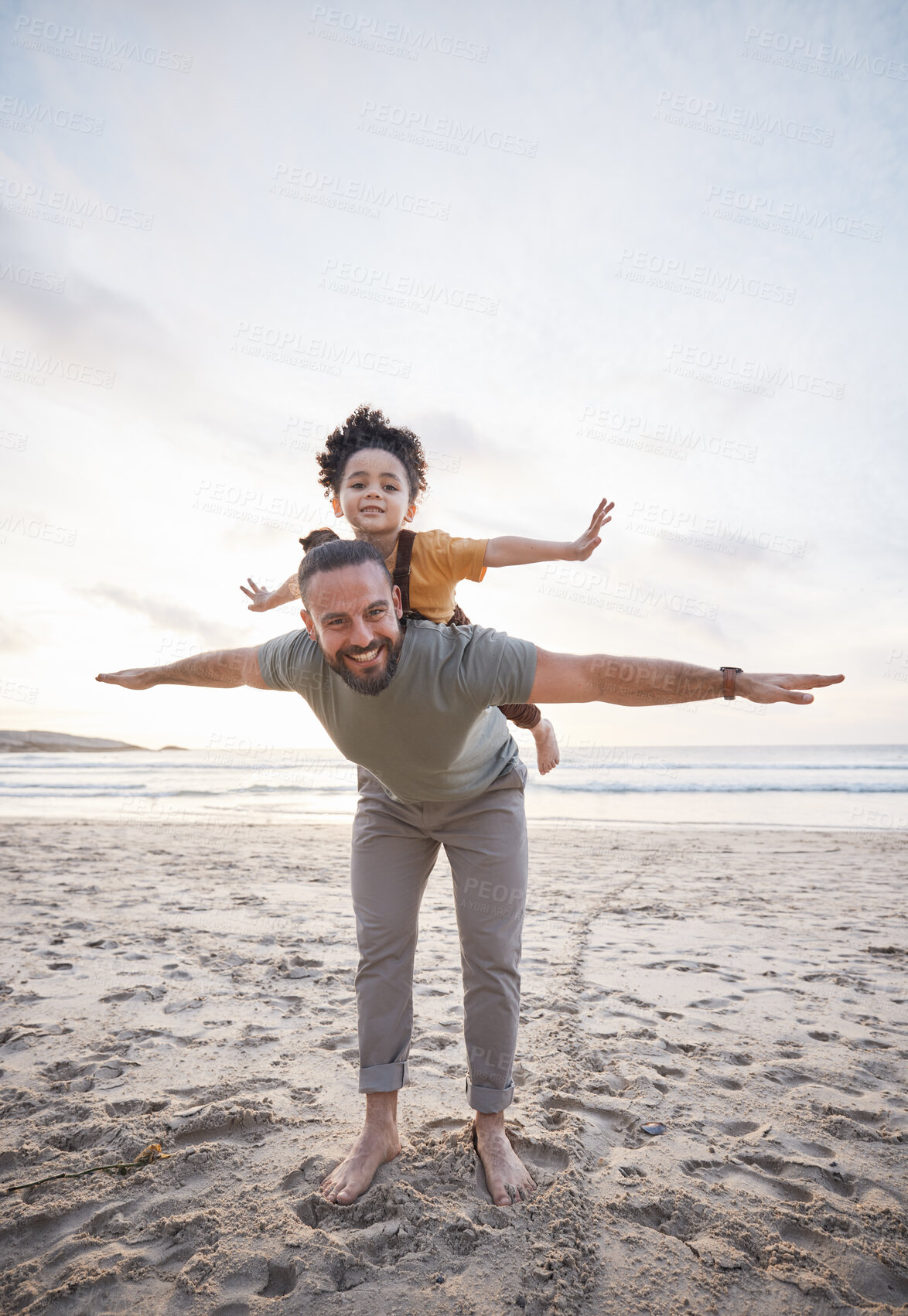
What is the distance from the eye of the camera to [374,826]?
2717 millimetres

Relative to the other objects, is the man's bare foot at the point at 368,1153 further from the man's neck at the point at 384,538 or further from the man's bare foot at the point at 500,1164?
the man's neck at the point at 384,538

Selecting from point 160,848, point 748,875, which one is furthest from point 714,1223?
point 160,848

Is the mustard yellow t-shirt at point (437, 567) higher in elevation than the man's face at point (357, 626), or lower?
higher

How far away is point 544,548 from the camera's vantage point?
349cm

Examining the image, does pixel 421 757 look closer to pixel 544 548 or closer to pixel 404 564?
pixel 404 564

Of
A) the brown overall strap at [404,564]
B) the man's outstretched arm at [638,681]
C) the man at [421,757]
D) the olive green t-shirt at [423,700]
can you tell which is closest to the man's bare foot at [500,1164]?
the man at [421,757]

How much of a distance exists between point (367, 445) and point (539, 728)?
173 cm

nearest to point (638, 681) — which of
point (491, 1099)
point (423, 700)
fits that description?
point (423, 700)

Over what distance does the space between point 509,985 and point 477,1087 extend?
0.41 meters

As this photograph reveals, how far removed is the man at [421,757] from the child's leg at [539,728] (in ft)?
1.02

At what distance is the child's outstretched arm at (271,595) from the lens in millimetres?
3520

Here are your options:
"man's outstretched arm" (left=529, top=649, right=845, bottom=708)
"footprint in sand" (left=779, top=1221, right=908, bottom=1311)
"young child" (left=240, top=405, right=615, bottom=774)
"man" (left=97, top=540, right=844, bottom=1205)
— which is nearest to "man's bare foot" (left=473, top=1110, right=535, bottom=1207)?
"man" (left=97, top=540, right=844, bottom=1205)

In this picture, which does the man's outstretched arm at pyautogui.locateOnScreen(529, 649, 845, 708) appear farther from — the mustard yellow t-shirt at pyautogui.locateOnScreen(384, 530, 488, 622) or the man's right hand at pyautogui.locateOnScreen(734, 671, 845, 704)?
the mustard yellow t-shirt at pyautogui.locateOnScreen(384, 530, 488, 622)

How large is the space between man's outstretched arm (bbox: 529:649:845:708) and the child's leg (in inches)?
34.4
